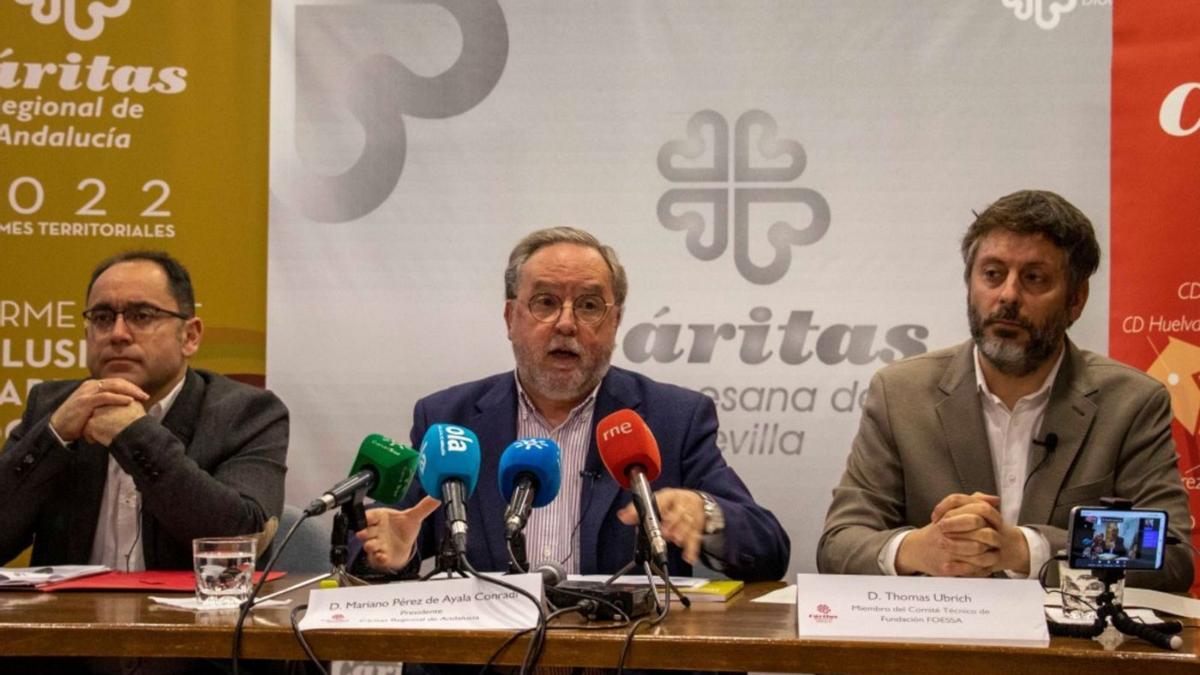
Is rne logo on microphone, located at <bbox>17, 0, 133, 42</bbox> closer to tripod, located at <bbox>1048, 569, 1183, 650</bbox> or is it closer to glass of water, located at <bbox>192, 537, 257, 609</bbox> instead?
glass of water, located at <bbox>192, 537, 257, 609</bbox>

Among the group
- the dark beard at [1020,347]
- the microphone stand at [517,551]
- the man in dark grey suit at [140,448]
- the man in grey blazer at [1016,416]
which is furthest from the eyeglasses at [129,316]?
the dark beard at [1020,347]

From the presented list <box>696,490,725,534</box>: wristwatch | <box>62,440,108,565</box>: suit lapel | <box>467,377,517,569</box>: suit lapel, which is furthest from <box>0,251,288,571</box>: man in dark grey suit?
<box>696,490,725,534</box>: wristwatch

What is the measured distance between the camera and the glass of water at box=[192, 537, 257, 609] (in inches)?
100

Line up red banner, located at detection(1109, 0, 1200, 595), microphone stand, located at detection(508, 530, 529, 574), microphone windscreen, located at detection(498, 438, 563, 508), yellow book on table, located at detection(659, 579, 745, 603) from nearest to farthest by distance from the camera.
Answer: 1. microphone stand, located at detection(508, 530, 529, 574)
2. microphone windscreen, located at detection(498, 438, 563, 508)
3. yellow book on table, located at detection(659, 579, 745, 603)
4. red banner, located at detection(1109, 0, 1200, 595)

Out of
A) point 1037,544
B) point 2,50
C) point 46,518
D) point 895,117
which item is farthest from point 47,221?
point 1037,544

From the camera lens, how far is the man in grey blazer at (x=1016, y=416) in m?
3.34

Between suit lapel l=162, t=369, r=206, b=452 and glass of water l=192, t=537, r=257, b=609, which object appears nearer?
glass of water l=192, t=537, r=257, b=609

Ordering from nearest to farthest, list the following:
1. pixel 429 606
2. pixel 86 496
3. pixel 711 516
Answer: pixel 429 606 < pixel 711 516 < pixel 86 496

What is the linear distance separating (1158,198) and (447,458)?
297 centimetres

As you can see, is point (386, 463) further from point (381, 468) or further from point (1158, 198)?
point (1158, 198)

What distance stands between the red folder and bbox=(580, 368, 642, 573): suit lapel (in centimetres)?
81

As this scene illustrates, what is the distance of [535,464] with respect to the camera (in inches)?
97.7

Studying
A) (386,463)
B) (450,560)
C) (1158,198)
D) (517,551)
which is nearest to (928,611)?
(517,551)

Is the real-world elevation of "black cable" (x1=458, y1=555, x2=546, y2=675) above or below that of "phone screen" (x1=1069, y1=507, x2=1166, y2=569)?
below
